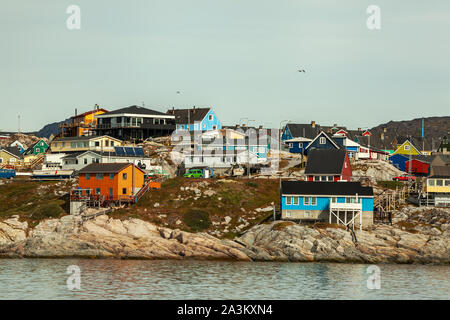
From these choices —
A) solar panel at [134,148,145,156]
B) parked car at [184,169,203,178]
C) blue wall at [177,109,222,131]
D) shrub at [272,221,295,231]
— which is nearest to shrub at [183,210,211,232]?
shrub at [272,221,295,231]

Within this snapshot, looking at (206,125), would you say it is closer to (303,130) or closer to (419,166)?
(303,130)

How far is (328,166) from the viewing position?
9438 centimetres

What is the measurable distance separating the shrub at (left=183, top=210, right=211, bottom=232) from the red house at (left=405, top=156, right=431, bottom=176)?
40482 millimetres

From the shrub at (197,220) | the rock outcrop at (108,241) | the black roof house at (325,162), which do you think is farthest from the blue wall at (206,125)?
the rock outcrop at (108,241)

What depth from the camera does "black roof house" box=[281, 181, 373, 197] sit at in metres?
82.7

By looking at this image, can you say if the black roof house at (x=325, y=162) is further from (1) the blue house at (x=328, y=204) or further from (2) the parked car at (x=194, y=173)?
(2) the parked car at (x=194, y=173)

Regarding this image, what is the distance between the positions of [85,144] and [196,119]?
2615 centimetres

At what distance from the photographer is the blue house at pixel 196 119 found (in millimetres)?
138750

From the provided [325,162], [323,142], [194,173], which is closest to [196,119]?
[323,142]

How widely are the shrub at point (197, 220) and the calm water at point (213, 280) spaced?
9.34 m

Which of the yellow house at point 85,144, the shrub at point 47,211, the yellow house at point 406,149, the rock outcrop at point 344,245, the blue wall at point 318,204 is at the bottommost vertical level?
the rock outcrop at point 344,245

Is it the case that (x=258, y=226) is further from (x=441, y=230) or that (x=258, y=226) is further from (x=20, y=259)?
(x=20, y=259)

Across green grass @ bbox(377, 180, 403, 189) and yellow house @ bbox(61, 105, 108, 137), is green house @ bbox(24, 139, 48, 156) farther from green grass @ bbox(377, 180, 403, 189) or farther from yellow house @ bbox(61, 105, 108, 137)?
green grass @ bbox(377, 180, 403, 189)
